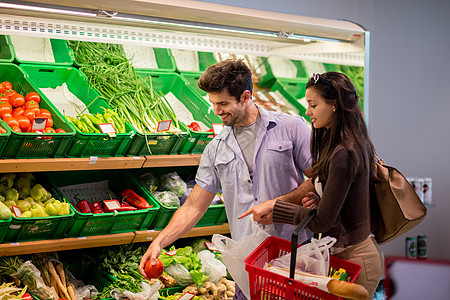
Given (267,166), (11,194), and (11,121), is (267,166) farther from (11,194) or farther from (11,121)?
(11,194)

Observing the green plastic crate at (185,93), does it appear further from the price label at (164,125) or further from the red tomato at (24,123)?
the red tomato at (24,123)

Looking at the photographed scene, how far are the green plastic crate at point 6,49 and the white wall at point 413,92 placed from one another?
366cm

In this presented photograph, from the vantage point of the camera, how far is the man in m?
2.62

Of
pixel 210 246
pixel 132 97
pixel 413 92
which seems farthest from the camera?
pixel 413 92

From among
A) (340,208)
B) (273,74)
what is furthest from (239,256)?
(273,74)

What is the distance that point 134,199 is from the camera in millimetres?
3756

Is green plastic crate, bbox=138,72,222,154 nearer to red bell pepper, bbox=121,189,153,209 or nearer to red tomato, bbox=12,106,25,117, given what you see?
red bell pepper, bbox=121,189,153,209

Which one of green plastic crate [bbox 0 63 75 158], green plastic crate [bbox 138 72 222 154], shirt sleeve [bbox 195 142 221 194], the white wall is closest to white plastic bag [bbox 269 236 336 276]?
shirt sleeve [bbox 195 142 221 194]

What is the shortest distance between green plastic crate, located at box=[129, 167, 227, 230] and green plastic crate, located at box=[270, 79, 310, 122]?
1.06 metres

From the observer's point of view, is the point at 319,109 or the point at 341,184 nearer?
the point at 341,184

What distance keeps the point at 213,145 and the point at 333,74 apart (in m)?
0.87

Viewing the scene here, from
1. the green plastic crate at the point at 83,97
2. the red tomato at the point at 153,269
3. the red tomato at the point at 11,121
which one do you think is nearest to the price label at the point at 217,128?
the green plastic crate at the point at 83,97

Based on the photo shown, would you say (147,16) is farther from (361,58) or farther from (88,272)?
(88,272)

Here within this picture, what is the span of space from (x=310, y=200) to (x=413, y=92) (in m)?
4.52
